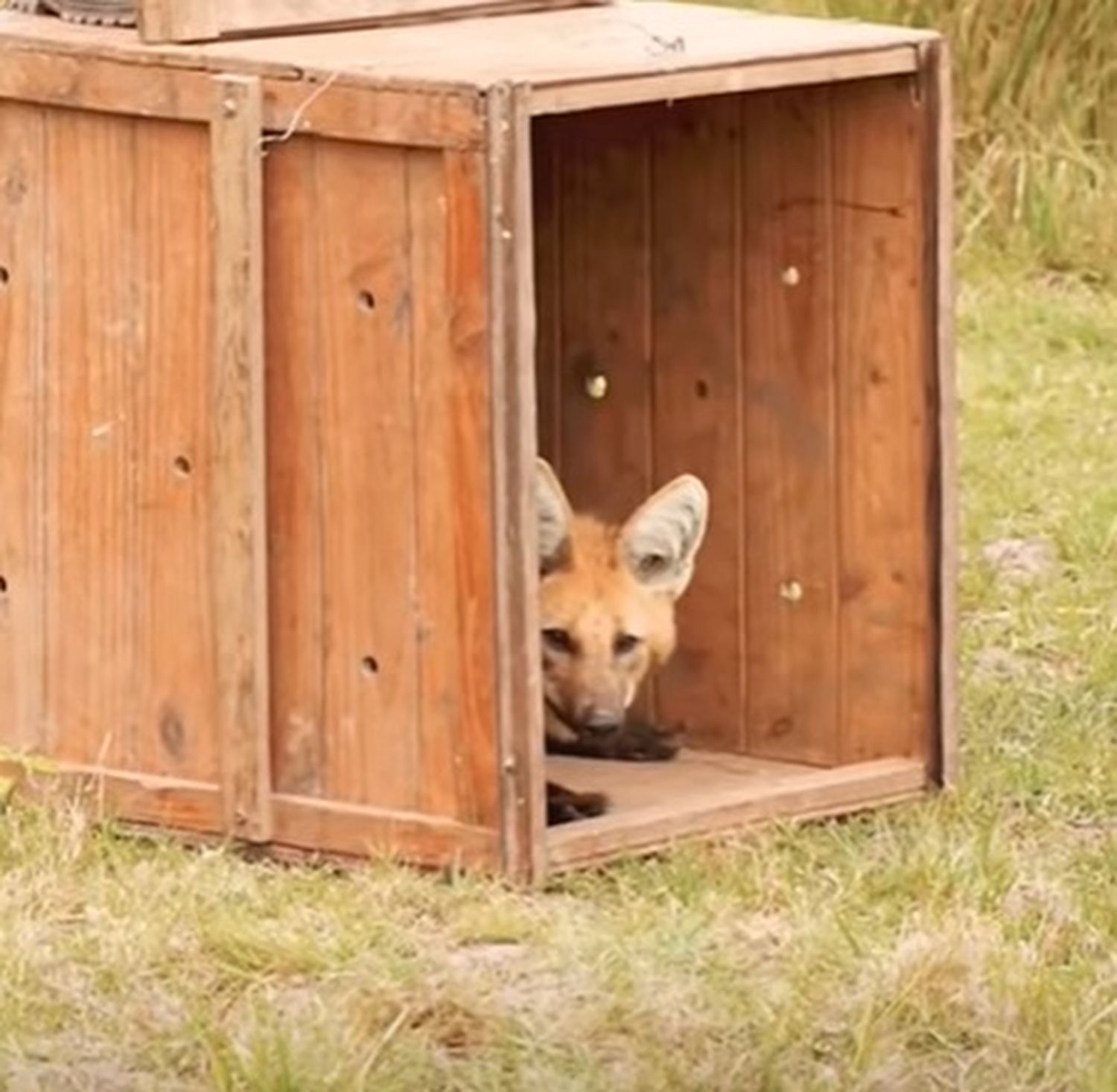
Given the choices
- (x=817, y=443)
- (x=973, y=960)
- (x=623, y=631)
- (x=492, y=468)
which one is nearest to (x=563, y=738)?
(x=623, y=631)

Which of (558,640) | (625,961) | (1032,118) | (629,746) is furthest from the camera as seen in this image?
(1032,118)

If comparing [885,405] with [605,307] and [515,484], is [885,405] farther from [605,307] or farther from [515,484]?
[515,484]

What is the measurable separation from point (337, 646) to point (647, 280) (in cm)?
110

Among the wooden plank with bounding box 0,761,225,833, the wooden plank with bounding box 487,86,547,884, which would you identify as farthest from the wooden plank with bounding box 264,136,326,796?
the wooden plank with bounding box 487,86,547,884

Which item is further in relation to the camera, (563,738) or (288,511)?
(563,738)

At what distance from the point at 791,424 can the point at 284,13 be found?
1041 millimetres

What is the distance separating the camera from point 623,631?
6.46 metres

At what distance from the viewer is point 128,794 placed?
19.9 feet

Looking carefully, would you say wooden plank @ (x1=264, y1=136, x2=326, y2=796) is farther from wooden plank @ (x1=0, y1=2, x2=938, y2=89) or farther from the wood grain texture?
the wood grain texture

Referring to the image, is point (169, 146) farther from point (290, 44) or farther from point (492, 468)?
point (492, 468)

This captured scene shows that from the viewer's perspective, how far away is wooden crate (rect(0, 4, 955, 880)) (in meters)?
5.71

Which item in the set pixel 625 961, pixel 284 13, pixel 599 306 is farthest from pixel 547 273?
pixel 625 961

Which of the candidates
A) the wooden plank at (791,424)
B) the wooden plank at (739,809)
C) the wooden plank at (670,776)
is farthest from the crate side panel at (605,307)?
the wooden plank at (739,809)

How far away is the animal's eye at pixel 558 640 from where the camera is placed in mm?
6418
